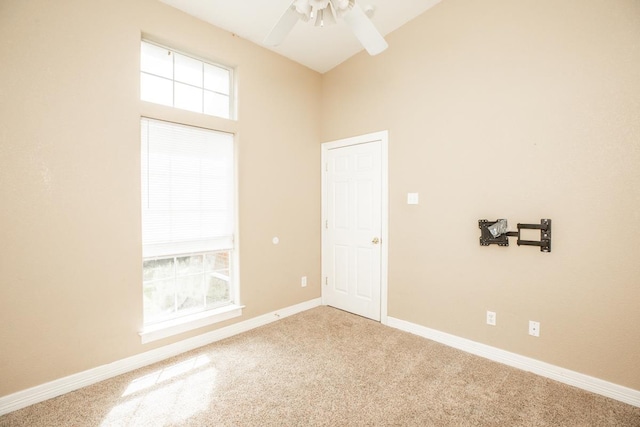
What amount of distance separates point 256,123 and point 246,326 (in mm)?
2164

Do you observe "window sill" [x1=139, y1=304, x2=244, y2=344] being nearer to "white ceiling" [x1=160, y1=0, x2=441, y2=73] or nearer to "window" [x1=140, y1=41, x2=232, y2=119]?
"window" [x1=140, y1=41, x2=232, y2=119]

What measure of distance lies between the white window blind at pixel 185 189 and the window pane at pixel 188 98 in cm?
20

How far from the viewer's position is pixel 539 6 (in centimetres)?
231

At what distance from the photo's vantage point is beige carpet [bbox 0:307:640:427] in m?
1.84

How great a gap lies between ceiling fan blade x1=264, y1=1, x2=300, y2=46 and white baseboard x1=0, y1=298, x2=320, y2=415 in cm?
256

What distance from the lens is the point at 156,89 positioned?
2564 millimetres

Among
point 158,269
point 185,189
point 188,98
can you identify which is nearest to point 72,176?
Answer: point 185,189

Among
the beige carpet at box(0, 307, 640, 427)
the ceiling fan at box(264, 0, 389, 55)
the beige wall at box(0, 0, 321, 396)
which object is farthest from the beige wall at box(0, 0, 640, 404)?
the ceiling fan at box(264, 0, 389, 55)

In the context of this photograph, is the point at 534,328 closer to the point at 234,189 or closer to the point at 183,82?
the point at 234,189

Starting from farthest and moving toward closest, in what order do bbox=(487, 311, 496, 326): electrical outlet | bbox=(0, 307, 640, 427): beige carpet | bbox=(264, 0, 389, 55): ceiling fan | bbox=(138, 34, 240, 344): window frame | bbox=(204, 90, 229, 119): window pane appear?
bbox=(204, 90, 229, 119): window pane → bbox=(487, 311, 496, 326): electrical outlet → bbox=(138, 34, 240, 344): window frame → bbox=(0, 307, 640, 427): beige carpet → bbox=(264, 0, 389, 55): ceiling fan

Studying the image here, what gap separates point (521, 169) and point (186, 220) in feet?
9.56

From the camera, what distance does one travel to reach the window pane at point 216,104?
2.88 meters

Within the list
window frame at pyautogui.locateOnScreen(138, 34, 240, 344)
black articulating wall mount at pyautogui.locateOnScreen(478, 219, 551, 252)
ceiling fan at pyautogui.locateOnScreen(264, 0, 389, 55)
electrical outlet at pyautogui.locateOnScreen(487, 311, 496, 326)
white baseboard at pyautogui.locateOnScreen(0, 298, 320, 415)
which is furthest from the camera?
electrical outlet at pyautogui.locateOnScreen(487, 311, 496, 326)

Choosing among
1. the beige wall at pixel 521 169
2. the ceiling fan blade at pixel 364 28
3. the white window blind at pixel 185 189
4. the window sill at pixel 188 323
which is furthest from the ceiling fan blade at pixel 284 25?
the window sill at pixel 188 323
